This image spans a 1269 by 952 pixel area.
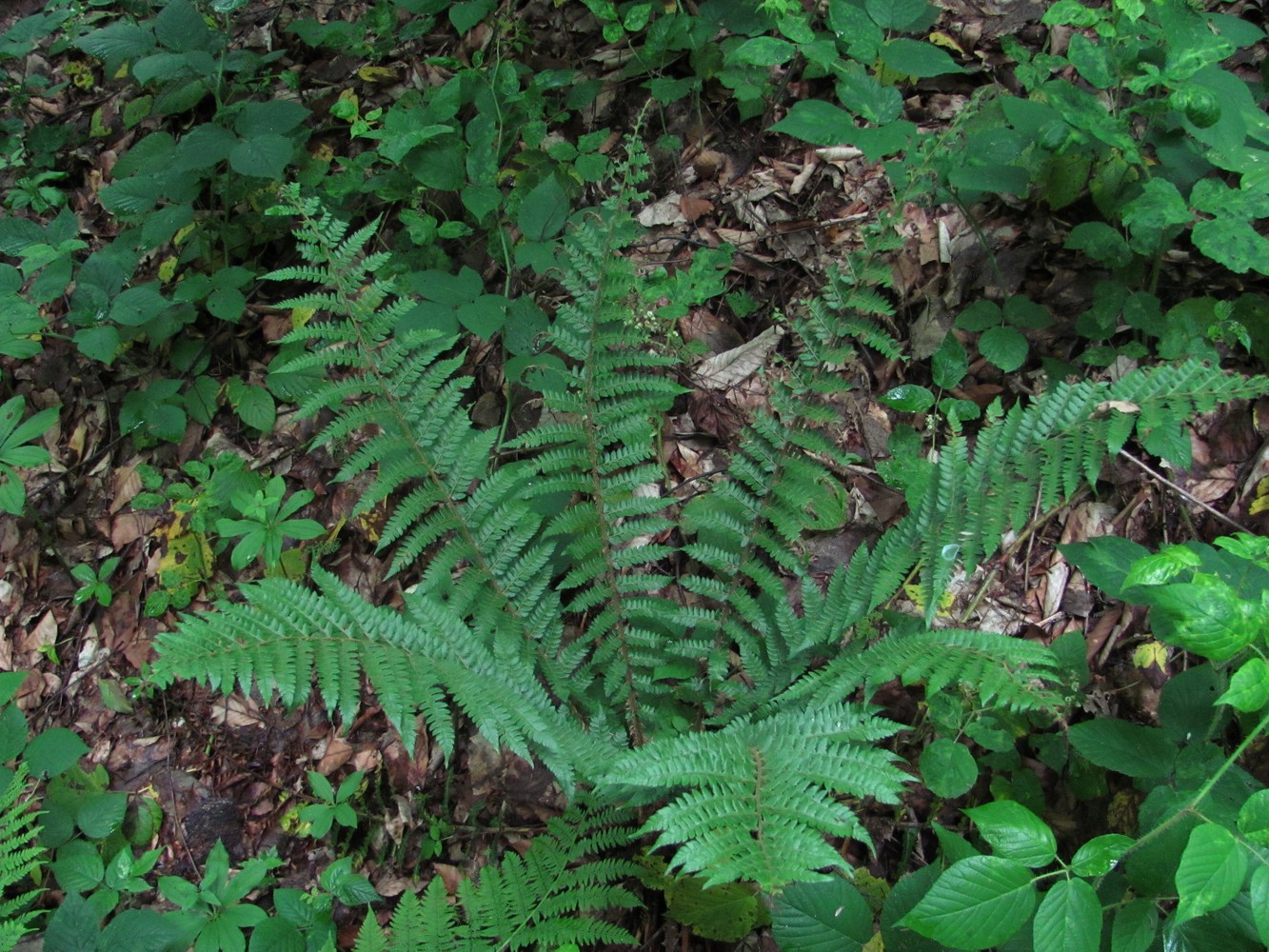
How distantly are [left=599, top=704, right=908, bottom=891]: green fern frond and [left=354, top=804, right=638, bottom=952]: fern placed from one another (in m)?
0.34

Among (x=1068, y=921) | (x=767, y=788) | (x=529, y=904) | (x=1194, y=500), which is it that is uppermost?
(x=767, y=788)

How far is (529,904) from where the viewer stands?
82.5 inches

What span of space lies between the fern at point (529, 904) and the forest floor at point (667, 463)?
0.44 metres

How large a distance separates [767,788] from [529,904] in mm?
830

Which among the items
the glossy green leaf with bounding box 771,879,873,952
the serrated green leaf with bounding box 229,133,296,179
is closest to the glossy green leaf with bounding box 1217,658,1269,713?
the glossy green leaf with bounding box 771,879,873,952

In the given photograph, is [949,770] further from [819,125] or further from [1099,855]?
[819,125]

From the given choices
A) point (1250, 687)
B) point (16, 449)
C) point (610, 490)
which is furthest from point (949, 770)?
point (16, 449)

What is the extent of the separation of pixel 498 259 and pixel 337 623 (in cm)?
193

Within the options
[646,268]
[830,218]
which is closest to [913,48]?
[830,218]

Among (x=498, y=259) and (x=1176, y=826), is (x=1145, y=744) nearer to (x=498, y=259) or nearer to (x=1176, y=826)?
(x=1176, y=826)

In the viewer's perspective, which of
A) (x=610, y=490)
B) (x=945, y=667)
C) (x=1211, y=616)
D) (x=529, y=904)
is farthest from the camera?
(x=610, y=490)

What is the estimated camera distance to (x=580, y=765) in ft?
6.78

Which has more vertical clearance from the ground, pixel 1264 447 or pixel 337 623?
pixel 337 623

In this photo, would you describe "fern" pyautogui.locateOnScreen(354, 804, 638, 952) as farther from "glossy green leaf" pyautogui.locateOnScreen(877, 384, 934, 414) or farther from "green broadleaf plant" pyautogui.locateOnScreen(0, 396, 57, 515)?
"green broadleaf plant" pyautogui.locateOnScreen(0, 396, 57, 515)
